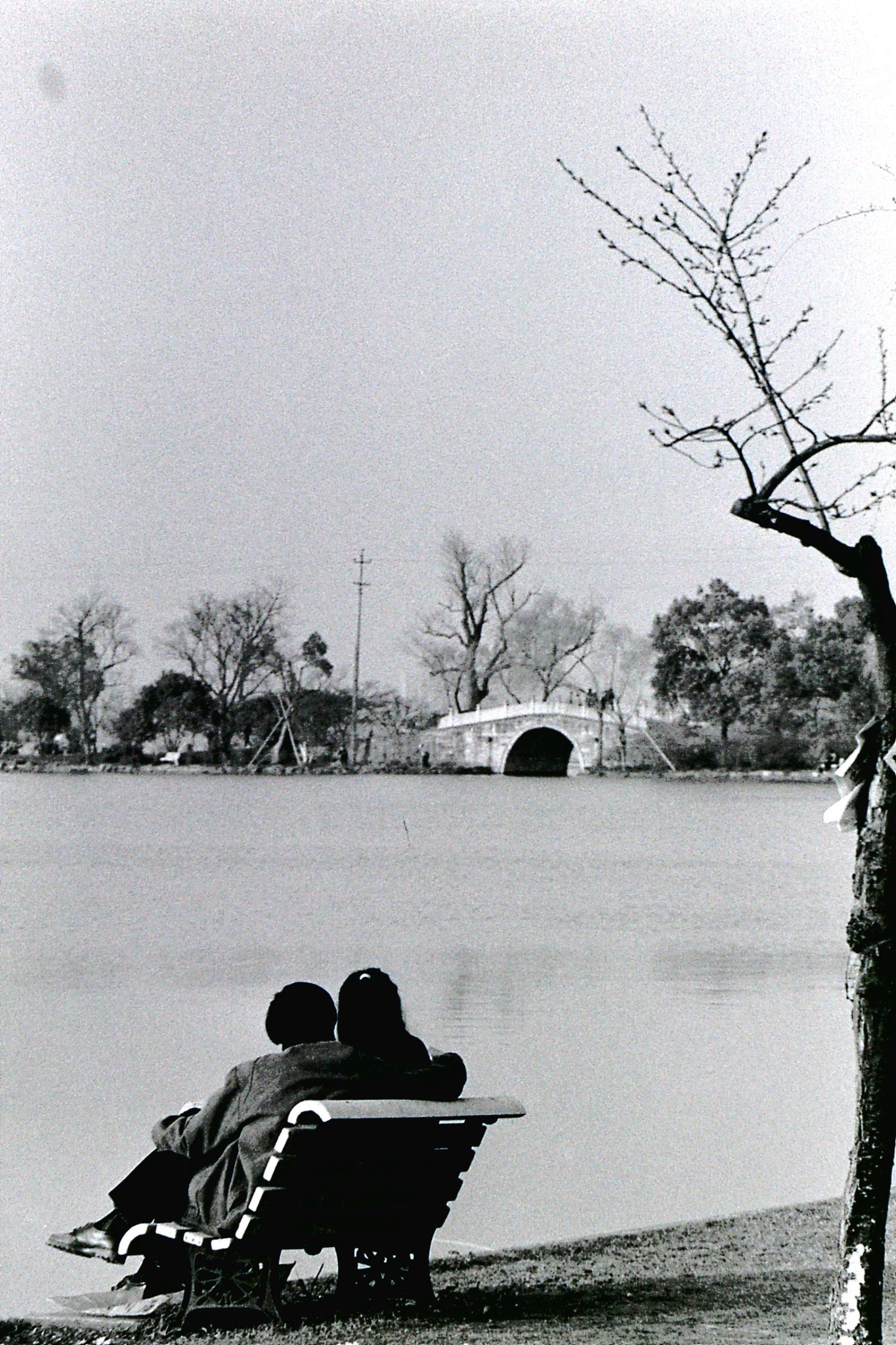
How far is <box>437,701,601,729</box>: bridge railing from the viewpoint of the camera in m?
53.5

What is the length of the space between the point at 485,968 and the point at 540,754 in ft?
121

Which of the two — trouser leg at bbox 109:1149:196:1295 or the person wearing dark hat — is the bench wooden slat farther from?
trouser leg at bbox 109:1149:196:1295

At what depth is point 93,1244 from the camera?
14.7ft

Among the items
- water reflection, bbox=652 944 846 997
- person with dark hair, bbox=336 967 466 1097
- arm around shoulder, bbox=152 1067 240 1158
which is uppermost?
person with dark hair, bbox=336 967 466 1097

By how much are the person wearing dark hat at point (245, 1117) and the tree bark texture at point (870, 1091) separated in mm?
1186

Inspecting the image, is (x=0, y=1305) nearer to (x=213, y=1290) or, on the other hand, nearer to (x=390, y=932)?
(x=213, y=1290)

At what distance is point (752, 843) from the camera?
1829 inches

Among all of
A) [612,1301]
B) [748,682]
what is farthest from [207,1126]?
[748,682]

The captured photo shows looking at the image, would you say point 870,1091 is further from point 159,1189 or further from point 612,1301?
point 159,1189

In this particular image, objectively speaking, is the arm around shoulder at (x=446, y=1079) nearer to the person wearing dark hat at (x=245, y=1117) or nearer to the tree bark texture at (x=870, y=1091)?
the person wearing dark hat at (x=245, y=1117)

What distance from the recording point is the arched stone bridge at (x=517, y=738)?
54219 millimetres

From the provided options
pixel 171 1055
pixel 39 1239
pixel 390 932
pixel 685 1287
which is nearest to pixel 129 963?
pixel 390 932

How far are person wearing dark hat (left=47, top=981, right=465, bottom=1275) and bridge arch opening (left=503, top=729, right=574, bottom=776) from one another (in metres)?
51.5

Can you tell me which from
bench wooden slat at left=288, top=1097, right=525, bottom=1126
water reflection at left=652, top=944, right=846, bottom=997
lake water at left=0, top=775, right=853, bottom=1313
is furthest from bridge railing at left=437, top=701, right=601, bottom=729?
bench wooden slat at left=288, top=1097, right=525, bottom=1126
